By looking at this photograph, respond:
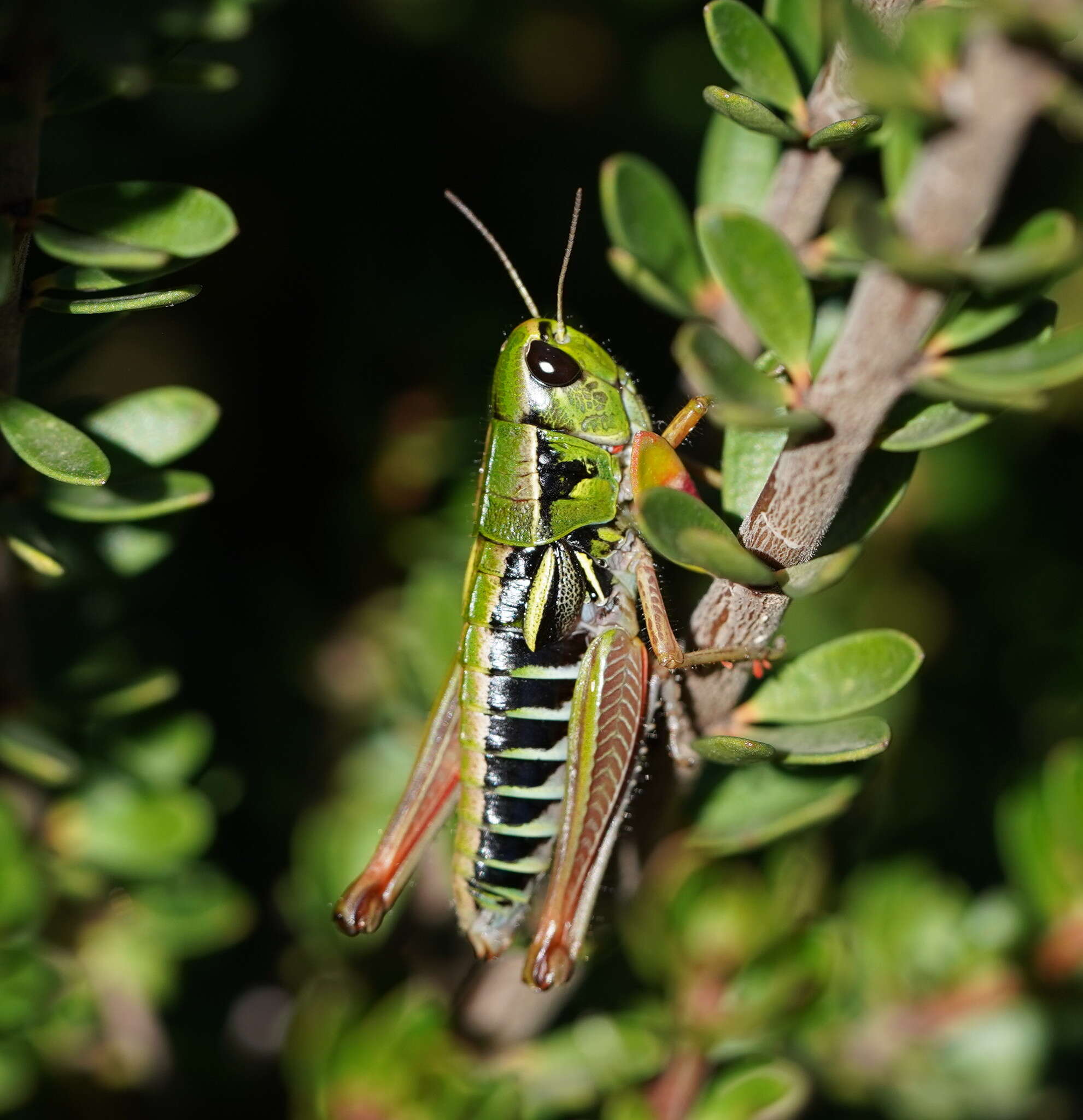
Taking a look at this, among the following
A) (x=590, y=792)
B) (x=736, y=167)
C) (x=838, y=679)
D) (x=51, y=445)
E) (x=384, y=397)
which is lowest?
(x=590, y=792)

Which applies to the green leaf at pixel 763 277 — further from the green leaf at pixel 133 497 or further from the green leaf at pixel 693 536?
the green leaf at pixel 133 497

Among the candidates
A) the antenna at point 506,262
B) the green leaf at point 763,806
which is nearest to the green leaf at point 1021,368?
the green leaf at point 763,806


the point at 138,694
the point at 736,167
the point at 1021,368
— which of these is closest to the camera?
the point at 1021,368

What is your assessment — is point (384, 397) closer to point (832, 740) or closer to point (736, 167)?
point (736, 167)

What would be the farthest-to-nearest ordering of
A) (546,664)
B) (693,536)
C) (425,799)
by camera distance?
1. (546,664)
2. (425,799)
3. (693,536)

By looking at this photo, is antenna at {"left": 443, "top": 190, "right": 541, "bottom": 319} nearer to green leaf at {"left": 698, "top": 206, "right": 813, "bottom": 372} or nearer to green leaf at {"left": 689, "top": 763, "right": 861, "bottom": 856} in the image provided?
green leaf at {"left": 698, "top": 206, "right": 813, "bottom": 372}

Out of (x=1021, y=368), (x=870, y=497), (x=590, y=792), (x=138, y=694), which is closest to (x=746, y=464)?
(x=870, y=497)

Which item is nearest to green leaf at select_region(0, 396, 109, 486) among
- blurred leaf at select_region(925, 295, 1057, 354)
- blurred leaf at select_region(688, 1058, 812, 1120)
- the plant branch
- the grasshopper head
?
the plant branch
